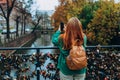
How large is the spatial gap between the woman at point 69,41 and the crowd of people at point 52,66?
4.57ft

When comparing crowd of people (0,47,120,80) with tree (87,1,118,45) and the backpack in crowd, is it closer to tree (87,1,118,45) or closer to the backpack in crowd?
the backpack in crowd

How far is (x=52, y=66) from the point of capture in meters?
6.56

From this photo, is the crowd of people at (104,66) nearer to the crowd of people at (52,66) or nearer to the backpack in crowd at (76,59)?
the crowd of people at (52,66)

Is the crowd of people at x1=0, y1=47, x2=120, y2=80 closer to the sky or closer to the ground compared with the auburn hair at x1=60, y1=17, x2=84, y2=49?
closer to the ground

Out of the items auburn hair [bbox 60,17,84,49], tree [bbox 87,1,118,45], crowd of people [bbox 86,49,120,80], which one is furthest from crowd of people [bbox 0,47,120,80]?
tree [bbox 87,1,118,45]

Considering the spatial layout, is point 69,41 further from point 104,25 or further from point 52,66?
point 104,25

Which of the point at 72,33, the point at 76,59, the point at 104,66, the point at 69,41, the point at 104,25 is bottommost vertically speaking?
the point at 104,25

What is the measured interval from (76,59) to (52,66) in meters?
1.67

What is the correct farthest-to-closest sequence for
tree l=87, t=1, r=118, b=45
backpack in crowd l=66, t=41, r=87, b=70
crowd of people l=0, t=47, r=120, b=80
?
tree l=87, t=1, r=118, b=45
crowd of people l=0, t=47, r=120, b=80
backpack in crowd l=66, t=41, r=87, b=70

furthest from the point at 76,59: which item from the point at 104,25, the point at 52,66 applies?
the point at 104,25

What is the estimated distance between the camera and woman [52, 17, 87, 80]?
195 inches

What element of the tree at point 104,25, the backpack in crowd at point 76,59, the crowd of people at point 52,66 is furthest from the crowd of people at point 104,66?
the tree at point 104,25

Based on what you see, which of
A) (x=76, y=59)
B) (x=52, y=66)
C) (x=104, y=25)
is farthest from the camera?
(x=104, y=25)

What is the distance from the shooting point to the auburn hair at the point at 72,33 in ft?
16.3
